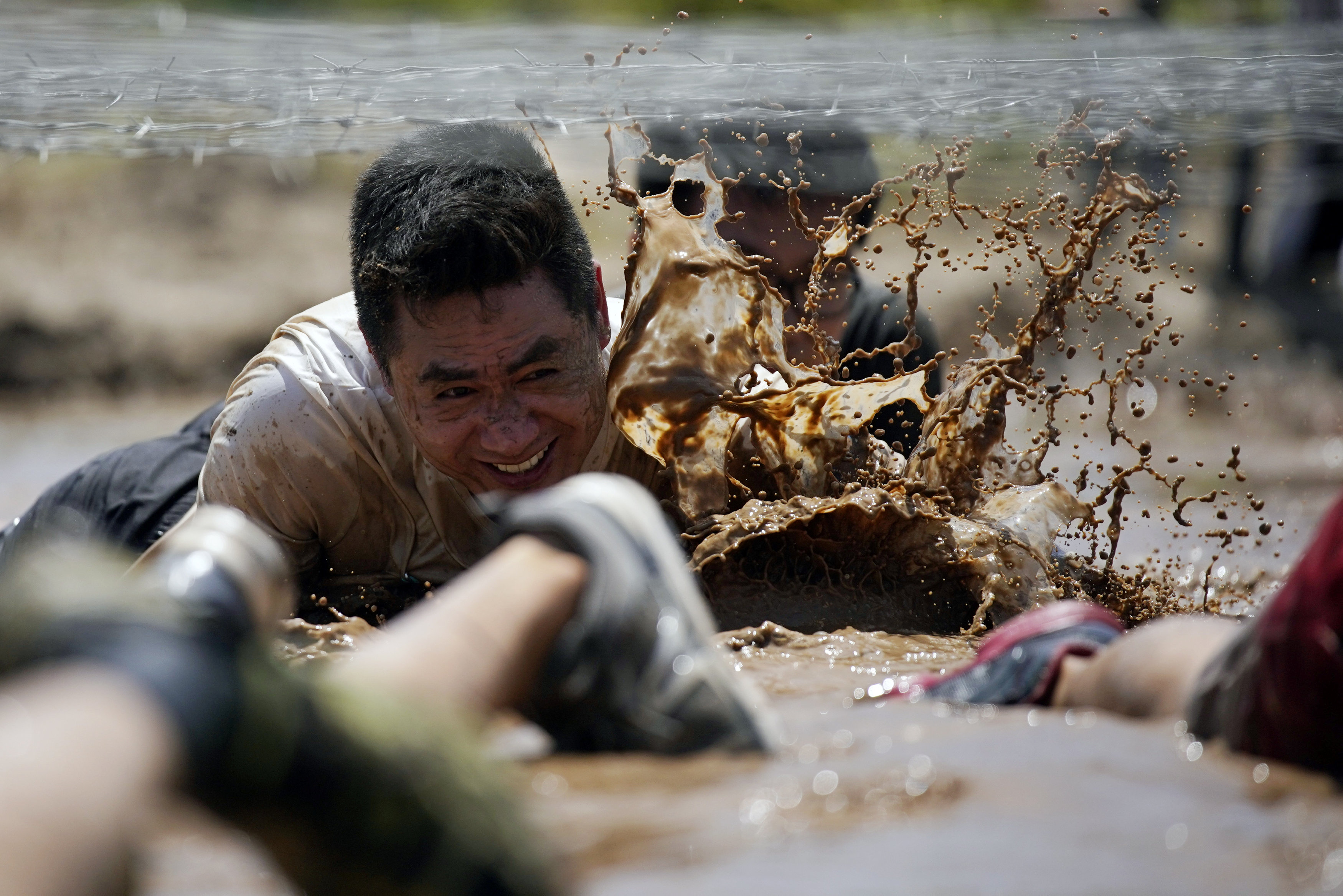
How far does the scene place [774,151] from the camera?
13.9 ft

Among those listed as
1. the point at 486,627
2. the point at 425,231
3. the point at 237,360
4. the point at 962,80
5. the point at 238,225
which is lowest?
the point at 237,360

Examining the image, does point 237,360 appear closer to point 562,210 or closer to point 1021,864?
point 562,210

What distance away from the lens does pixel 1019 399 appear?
3.59 m

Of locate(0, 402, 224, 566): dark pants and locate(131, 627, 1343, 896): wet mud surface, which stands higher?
locate(131, 627, 1343, 896): wet mud surface

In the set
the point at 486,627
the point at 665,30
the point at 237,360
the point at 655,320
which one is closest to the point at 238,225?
the point at 237,360

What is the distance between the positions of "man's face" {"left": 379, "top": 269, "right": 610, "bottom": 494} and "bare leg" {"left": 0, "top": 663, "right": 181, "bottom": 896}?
1928 millimetres

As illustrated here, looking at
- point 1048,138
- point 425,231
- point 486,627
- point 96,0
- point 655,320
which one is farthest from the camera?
point 96,0

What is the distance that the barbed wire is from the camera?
3947mm

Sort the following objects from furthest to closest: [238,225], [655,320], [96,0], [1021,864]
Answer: [238,225], [96,0], [655,320], [1021,864]

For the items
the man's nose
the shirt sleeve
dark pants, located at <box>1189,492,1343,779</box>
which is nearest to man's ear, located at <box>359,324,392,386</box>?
the shirt sleeve

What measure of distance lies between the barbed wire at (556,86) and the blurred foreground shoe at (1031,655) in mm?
2052

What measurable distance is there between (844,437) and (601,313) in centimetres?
70

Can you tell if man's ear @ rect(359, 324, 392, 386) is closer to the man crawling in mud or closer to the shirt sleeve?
the man crawling in mud

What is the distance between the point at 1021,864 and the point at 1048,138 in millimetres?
2813
